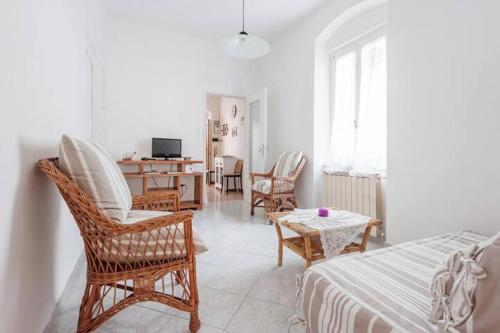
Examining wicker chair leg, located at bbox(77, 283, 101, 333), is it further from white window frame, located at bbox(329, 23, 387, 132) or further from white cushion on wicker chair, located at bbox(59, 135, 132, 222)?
white window frame, located at bbox(329, 23, 387, 132)

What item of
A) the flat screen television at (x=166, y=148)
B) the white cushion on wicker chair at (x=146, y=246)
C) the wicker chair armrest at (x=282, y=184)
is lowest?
the white cushion on wicker chair at (x=146, y=246)

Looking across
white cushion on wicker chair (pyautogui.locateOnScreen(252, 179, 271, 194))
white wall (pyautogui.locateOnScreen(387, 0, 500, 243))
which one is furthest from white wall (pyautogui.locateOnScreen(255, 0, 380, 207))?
white wall (pyautogui.locateOnScreen(387, 0, 500, 243))

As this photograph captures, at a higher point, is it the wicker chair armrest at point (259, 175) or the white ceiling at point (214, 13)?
the white ceiling at point (214, 13)

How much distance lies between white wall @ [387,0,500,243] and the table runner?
63cm

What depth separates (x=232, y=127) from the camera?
22.5ft

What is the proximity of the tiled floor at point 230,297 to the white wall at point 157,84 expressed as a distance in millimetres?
2379

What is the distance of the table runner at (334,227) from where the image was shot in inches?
67.1

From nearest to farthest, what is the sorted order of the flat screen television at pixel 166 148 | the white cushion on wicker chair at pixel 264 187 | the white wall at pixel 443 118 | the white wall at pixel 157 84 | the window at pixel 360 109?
1. the white wall at pixel 443 118
2. the window at pixel 360 109
3. the white cushion on wicker chair at pixel 264 187
4. the white wall at pixel 157 84
5. the flat screen television at pixel 166 148

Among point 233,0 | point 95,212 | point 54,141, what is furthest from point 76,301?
point 233,0

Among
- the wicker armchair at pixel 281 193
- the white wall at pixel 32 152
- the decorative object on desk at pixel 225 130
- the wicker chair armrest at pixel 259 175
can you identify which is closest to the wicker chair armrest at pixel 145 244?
the white wall at pixel 32 152

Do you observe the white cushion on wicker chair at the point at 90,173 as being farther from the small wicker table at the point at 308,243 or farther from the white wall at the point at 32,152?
the small wicker table at the point at 308,243

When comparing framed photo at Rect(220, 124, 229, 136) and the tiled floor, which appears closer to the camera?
the tiled floor

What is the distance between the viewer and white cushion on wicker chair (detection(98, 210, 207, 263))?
3.80 feet

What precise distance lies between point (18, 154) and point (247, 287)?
1.43 meters
